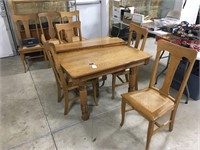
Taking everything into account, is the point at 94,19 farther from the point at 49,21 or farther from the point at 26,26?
the point at 26,26

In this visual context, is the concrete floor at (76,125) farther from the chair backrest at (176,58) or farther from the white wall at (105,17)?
the white wall at (105,17)

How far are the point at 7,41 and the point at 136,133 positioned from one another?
3.47 m

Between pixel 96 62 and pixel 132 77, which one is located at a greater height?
pixel 96 62

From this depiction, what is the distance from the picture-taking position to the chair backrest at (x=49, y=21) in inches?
144

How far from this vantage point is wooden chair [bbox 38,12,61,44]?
365 centimetres

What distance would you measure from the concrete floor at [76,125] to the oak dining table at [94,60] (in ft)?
0.86

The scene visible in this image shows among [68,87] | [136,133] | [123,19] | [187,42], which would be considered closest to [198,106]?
[187,42]

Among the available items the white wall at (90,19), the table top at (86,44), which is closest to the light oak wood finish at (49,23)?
the white wall at (90,19)

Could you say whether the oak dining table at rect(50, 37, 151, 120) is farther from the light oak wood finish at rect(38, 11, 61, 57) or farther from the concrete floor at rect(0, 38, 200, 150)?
the light oak wood finish at rect(38, 11, 61, 57)

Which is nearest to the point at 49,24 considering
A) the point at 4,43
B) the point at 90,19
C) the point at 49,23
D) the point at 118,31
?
the point at 49,23

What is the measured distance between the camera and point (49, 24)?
3.69 m

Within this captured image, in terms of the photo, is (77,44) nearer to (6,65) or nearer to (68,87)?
(68,87)

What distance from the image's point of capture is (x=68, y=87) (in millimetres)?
2188

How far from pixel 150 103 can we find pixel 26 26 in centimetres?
293
